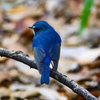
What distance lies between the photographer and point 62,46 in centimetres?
603

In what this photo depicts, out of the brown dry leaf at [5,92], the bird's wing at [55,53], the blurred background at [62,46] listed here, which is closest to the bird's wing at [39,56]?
the bird's wing at [55,53]

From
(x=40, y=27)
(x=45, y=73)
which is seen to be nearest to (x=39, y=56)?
(x=45, y=73)

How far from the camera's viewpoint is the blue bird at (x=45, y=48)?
3.02 meters

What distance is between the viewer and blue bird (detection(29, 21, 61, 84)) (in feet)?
9.90

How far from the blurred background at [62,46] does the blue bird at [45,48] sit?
2.47 feet

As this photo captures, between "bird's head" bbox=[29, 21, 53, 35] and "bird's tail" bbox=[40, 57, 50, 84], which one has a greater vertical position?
"bird's head" bbox=[29, 21, 53, 35]

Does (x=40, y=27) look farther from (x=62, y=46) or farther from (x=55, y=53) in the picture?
(x=62, y=46)

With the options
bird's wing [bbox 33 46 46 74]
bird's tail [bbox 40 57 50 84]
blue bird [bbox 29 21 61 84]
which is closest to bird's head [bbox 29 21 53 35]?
blue bird [bbox 29 21 61 84]

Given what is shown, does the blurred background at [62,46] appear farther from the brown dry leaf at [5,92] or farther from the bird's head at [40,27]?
the bird's head at [40,27]

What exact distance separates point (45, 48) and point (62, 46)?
268cm

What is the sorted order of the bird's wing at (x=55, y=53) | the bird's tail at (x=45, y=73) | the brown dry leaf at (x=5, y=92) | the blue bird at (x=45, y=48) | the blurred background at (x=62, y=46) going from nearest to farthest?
the bird's tail at (x=45, y=73) → the blue bird at (x=45, y=48) → the bird's wing at (x=55, y=53) → the brown dry leaf at (x=5, y=92) → the blurred background at (x=62, y=46)

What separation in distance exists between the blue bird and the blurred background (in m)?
0.75

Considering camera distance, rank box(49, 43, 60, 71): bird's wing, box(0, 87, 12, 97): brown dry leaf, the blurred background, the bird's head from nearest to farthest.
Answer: box(49, 43, 60, 71): bird's wing < the bird's head < box(0, 87, 12, 97): brown dry leaf < the blurred background

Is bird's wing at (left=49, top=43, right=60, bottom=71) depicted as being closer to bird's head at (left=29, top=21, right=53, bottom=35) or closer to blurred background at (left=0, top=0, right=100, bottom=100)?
bird's head at (left=29, top=21, right=53, bottom=35)
